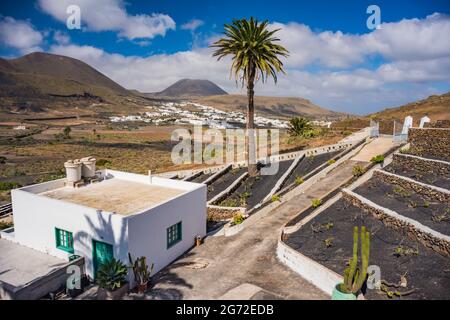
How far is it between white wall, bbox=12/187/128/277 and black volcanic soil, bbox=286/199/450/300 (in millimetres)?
7251

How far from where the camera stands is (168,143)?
272ft

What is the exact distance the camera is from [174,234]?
1561 cm

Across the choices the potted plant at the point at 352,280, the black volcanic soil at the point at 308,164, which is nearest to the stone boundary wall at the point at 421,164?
the black volcanic soil at the point at 308,164

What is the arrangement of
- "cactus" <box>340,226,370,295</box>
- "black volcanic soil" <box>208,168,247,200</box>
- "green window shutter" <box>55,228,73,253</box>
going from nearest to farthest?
"cactus" <box>340,226,370,295</box> → "green window shutter" <box>55,228,73,253</box> → "black volcanic soil" <box>208,168,247,200</box>

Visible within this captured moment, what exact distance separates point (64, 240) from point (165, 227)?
4.28 metres

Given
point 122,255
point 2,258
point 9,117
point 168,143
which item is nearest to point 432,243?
point 122,255

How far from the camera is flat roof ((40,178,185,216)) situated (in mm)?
15250

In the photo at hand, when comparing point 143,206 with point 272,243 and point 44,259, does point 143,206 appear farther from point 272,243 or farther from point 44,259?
point 272,243

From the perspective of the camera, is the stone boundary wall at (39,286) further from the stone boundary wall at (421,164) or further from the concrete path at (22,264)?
the stone boundary wall at (421,164)

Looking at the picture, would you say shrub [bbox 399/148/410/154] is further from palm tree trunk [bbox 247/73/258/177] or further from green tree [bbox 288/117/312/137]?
green tree [bbox 288/117/312/137]

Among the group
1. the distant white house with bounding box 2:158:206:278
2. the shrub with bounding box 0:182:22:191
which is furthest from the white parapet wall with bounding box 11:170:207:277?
the shrub with bounding box 0:182:22:191

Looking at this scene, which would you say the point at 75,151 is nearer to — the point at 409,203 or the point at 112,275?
the point at 112,275

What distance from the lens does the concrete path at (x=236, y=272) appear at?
12.0 m
